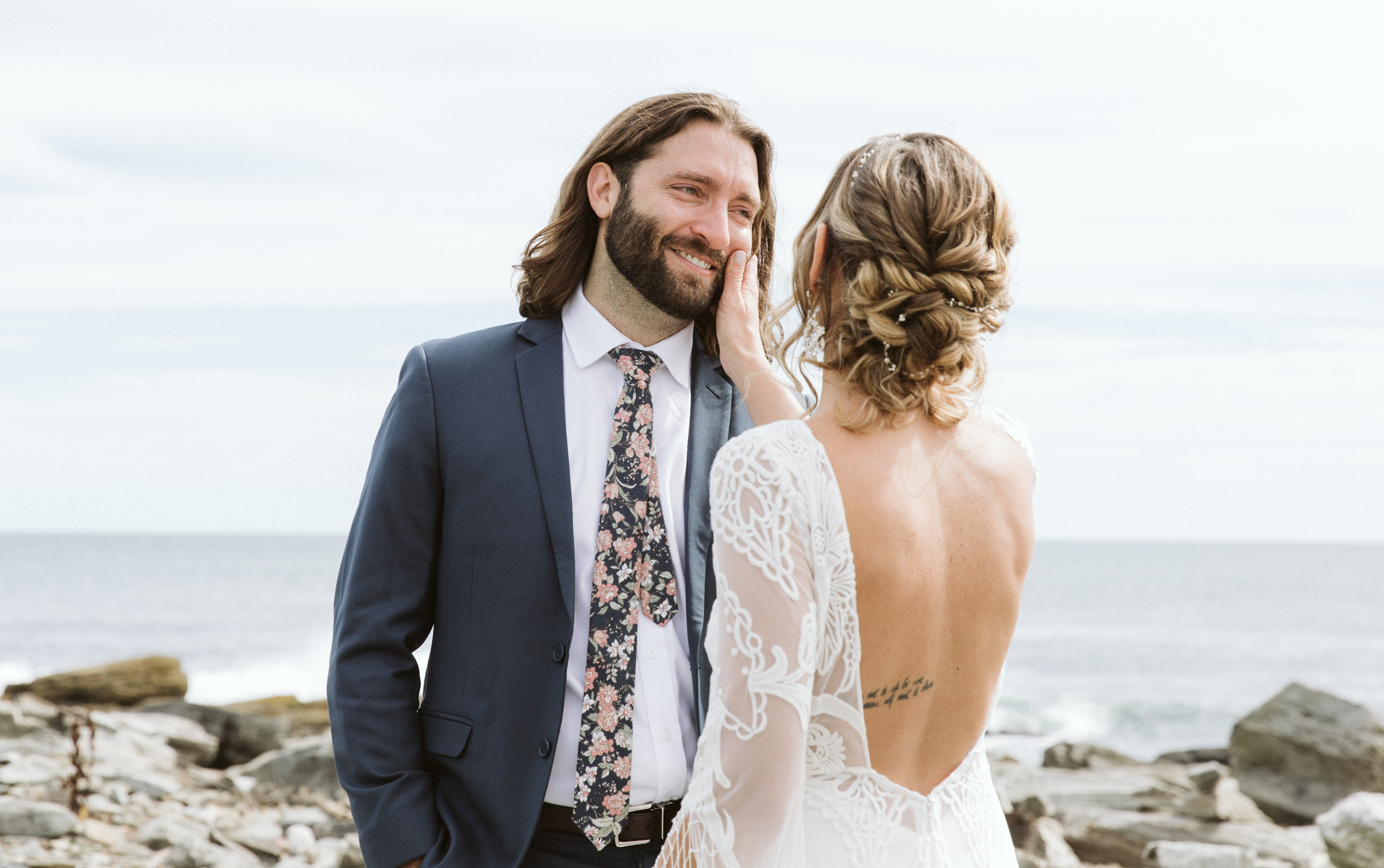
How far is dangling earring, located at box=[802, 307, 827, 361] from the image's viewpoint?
1.99 meters

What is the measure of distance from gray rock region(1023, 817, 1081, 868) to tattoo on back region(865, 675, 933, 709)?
614 cm

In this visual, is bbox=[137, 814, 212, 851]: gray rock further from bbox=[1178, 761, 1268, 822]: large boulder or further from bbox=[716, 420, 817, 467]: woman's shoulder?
bbox=[1178, 761, 1268, 822]: large boulder

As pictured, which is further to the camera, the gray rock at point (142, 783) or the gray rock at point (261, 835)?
the gray rock at point (142, 783)

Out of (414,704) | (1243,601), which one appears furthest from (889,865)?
(1243,601)

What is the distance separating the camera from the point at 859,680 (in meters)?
1.84

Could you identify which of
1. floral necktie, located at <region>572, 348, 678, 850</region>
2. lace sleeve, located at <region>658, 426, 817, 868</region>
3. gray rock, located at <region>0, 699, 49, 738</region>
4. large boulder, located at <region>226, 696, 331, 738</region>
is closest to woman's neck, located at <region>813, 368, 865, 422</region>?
lace sleeve, located at <region>658, 426, 817, 868</region>

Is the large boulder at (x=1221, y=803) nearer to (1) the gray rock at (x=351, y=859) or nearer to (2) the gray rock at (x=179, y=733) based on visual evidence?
(1) the gray rock at (x=351, y=859)

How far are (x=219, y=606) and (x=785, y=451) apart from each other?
51103 mm

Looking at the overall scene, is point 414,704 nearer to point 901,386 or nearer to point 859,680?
point 859,680

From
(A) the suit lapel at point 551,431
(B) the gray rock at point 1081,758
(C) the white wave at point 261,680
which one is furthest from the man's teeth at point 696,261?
(C) the white wave at point 261,680

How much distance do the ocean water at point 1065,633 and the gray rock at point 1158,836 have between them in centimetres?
848

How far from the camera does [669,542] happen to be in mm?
2660

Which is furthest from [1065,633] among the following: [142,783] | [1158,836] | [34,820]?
[34,820]

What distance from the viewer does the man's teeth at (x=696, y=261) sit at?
2.89 meters
